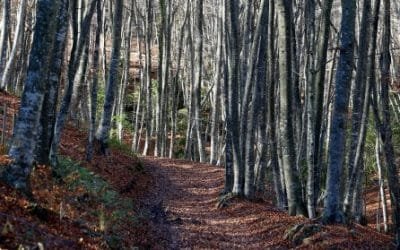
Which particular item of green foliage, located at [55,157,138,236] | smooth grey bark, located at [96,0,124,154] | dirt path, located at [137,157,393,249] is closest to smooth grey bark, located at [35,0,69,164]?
green foliage, located at [55,157,138,236]

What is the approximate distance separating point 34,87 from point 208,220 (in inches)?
249

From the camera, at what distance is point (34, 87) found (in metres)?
6.56

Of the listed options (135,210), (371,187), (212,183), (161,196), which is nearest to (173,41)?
(371,187)

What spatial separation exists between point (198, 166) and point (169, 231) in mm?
11933

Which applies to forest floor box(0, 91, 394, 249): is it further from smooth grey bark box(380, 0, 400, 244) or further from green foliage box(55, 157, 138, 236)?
smooth grey bark box(380, 0, 400, 244)

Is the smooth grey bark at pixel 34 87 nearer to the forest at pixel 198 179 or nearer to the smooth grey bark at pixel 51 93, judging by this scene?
the forest at pixel 198 179

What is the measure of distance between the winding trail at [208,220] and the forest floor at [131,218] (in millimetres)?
20

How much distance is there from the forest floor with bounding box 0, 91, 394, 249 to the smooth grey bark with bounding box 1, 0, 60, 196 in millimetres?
554

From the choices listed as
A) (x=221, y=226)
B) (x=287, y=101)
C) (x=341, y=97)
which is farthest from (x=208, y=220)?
(x=341, y=97)

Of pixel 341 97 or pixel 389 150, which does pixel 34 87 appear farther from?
pixel 389 150

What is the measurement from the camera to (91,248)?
6.13 meters

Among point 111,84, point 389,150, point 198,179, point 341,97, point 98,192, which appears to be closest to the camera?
point 341,97

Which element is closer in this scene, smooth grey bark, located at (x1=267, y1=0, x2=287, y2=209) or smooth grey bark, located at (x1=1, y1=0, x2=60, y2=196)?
smooth grey bark, located at (x1=1, y1=0, x2=60, y2=196)

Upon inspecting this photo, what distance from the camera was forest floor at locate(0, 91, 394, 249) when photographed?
616 cm
